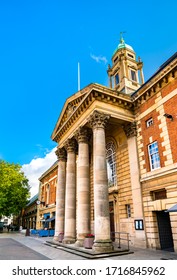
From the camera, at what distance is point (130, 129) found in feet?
57.1

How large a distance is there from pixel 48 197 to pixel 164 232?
91.6 ft

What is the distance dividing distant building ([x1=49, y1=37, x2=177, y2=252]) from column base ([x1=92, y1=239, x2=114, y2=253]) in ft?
Answer: 0.17

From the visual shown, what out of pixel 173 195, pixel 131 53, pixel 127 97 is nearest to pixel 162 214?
pixel 173 195

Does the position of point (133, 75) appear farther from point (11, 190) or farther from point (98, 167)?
point (11, 190)

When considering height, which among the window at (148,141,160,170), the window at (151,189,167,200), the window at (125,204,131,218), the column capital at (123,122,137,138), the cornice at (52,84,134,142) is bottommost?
the window at (125,204,131,218)

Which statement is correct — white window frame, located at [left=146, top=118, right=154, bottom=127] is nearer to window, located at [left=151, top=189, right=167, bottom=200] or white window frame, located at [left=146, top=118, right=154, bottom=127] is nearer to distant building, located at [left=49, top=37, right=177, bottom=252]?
distant building, located at [left=49, top=37, right=177, bottom=252]

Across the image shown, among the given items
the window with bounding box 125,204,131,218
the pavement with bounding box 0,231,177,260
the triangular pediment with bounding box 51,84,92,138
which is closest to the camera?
the pavement with bounding box 0,231,177,260

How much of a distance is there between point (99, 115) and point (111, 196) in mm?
8015

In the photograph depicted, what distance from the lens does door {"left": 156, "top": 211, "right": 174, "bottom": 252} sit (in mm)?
13715

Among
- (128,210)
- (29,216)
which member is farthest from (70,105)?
(29,216)

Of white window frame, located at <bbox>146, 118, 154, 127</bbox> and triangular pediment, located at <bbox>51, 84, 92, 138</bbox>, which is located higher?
triangular pediment, located at <bbox>51, 84, 92, 138</bbox>

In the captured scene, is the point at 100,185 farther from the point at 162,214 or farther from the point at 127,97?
the point at 127,97

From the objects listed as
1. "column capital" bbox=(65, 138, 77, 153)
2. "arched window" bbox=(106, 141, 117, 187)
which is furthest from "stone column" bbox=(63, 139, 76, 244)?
"arched window" bbox=(106, 141, 117, 187)
